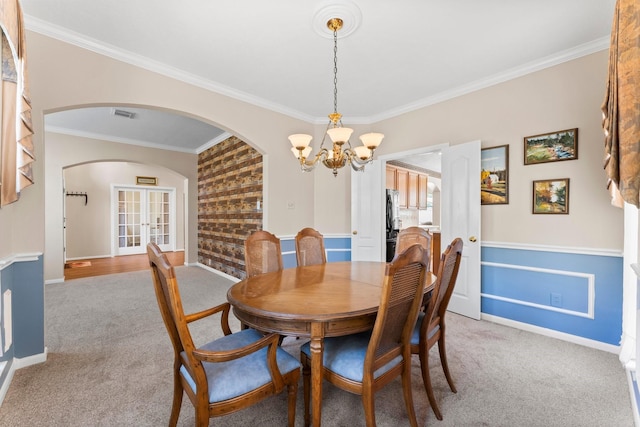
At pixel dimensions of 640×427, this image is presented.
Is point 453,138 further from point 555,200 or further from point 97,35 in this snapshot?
point 97,35

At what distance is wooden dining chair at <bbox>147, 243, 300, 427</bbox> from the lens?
3.82ft

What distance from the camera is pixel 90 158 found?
5.16 meters

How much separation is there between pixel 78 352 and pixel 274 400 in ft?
6.20

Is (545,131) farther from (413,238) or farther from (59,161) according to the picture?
(59,161)

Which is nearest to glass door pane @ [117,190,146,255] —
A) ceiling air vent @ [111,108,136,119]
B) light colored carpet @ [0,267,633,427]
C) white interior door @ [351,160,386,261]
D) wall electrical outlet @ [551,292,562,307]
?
ceiling air vent @ [111,108,136,119]

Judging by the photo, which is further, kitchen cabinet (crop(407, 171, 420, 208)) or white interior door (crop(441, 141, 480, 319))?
kitchen cabinet (crop(407, 171, 420, 208))

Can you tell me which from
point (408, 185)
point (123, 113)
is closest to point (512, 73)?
point (408, 185)

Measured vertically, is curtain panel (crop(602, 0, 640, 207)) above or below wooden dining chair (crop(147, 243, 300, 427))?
above

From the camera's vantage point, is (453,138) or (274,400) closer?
(274,400)

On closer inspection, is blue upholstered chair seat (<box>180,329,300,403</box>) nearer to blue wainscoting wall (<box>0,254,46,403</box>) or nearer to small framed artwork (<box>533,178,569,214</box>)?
blue wainscoting wall (<box>0,254,46,403</box>)

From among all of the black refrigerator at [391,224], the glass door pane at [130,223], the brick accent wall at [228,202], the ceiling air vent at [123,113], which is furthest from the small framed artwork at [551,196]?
the glass door pane at [130,223]

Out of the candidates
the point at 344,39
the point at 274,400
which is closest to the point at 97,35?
the point at 344,39

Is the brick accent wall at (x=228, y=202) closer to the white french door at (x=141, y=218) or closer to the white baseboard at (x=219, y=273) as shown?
the white baseboard at (x=219, y=273)

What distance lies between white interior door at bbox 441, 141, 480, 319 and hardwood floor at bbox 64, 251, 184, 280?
5821 millimetres
